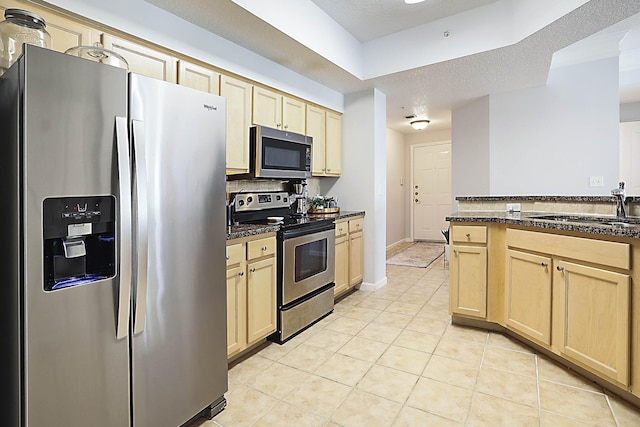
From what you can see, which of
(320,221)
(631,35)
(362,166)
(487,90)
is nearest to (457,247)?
(320,221)

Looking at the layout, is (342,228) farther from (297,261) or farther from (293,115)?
(293,115)

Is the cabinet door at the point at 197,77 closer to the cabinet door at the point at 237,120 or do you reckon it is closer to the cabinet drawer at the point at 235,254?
the cabinet door at the point at 237,120

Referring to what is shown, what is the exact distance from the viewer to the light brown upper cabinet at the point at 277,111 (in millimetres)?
2846

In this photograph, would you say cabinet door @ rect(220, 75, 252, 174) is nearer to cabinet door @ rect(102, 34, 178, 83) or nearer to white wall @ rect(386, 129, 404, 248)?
cabinet door @ rect(102, 34, 178, 83)

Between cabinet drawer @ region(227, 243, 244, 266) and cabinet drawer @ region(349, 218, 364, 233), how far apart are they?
1670mm

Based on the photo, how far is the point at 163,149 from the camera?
148cm

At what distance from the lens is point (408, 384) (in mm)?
2025

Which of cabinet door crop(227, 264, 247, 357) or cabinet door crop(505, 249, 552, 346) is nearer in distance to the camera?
cabinet door crop(227, 264, 247, 357)

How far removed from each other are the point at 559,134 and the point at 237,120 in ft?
12.0

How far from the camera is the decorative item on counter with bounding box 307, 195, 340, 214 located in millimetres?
3574

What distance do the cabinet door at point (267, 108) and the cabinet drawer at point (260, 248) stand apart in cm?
102

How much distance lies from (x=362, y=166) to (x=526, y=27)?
192 cm

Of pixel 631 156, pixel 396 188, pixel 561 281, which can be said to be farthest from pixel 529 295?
pixel 396 188

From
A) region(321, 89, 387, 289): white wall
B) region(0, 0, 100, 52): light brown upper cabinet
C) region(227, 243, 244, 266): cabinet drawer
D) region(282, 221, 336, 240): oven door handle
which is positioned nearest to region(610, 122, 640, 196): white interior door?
region(321, 89, 387, 289): white wall
